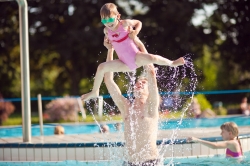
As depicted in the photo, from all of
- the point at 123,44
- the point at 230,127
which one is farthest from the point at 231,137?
the point at 123,44

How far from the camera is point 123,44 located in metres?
4.59

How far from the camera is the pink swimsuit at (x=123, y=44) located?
180 inches

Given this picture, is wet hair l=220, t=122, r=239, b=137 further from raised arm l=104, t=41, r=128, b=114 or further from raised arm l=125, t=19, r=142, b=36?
raised arm l=125, t=19, r=142, b=36

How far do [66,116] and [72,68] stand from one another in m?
6.14

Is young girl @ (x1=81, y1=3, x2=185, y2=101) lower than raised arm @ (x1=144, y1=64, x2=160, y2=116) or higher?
higher

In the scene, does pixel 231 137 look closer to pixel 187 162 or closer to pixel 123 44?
pixel 187 162

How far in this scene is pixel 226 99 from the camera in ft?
73.6

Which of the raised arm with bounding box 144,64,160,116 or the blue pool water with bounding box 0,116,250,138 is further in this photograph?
the blue pool water with bounding box 0,116,250,138

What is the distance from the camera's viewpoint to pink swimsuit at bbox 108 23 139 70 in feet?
15.0

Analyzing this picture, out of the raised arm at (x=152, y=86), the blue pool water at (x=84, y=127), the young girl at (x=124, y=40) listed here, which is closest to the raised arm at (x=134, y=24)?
the young girl at (x=124, y=40)

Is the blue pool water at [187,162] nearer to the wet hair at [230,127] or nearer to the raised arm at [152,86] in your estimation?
the wet hair at [230,127]

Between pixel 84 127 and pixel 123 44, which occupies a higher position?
pixel 123 44

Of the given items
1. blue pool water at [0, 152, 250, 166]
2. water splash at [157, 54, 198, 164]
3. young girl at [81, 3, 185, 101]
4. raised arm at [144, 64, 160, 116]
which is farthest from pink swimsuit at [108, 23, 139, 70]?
blue pool water at [0, 152, 250, 166]

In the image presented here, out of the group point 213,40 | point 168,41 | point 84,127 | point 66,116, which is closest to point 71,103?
point 66,116
